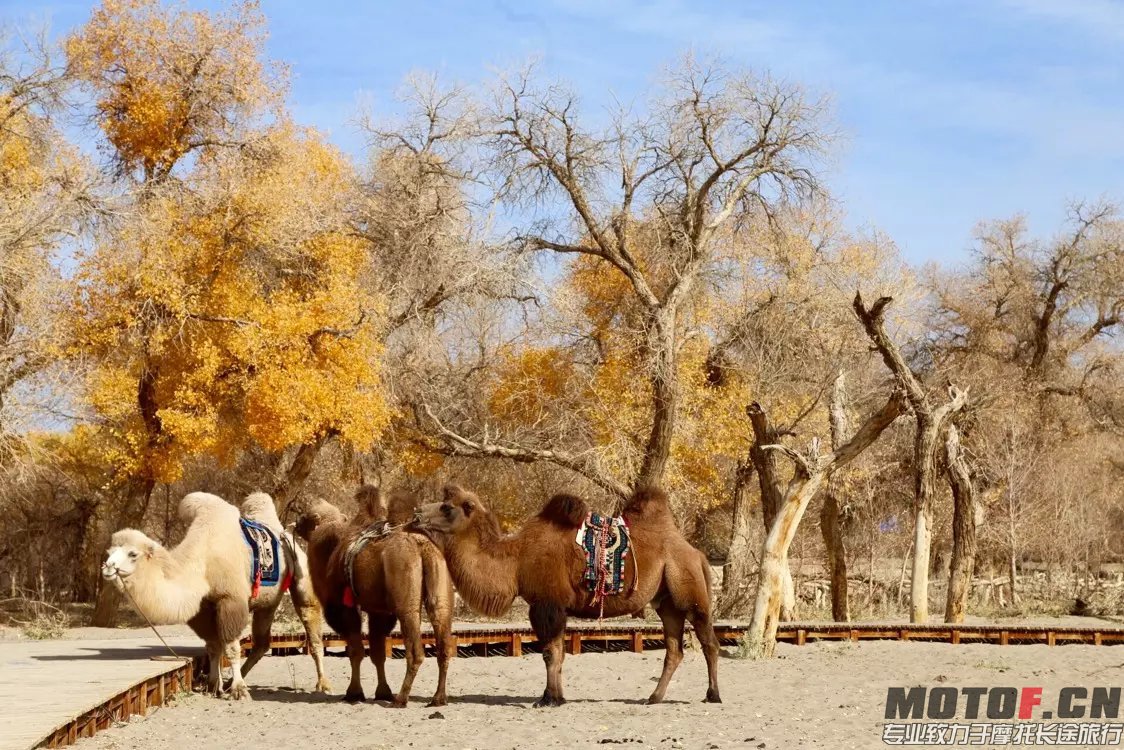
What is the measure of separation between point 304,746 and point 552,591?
305 cm

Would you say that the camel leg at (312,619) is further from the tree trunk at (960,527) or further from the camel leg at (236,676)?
the tree trunk at (960,527)

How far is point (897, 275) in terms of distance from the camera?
137 feet

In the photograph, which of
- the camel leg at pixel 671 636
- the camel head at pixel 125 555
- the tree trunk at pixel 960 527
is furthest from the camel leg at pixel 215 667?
the tree trunk at pixel 960 527

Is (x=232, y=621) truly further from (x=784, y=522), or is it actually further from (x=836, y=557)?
(x=836, y=557)

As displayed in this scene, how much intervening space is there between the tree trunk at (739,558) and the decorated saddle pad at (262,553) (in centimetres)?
1511

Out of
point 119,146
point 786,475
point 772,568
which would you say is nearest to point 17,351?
point 119,146

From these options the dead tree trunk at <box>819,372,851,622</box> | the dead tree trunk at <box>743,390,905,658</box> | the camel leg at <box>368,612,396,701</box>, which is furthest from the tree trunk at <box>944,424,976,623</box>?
the camel leg at <box>368,612,396,701</box>

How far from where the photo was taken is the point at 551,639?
13.2 m

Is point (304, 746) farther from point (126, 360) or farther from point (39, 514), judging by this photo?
point (39, 514)

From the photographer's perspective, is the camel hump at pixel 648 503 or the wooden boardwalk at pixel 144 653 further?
the camel hump at pixel 648 503

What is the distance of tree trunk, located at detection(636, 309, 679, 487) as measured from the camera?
26.1 meters

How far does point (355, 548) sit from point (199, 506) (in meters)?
1.98

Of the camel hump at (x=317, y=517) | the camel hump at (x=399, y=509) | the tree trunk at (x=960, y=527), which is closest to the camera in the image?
the camel hump at (x=399, y=509)

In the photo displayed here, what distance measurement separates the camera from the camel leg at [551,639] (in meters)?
13.1
